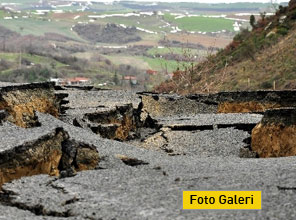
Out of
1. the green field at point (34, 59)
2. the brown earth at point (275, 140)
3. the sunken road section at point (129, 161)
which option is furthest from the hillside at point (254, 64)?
the green field at point (34, 59)

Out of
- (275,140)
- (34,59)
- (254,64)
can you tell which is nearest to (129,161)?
(275,140)

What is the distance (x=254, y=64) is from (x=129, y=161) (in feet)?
139

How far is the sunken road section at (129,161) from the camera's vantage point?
8656 millimetres

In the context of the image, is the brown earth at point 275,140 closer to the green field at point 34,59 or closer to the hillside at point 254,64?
the hillside at point 254,64

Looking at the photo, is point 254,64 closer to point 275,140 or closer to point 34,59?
point 275,140

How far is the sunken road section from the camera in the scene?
8.66m

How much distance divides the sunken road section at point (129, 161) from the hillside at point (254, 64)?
74.9ft

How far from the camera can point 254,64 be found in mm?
53125

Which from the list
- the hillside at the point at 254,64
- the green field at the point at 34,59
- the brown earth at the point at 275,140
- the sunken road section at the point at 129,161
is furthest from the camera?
the green field at the point at 34,59

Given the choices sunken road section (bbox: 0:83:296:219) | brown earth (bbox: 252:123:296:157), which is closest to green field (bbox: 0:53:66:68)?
sunken road section (bbox: 0:83:296:219)

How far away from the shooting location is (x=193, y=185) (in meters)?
9.71

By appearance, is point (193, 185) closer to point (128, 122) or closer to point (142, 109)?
point (128, 122)

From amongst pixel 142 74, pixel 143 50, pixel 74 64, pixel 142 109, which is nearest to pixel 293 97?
pixel 142 109

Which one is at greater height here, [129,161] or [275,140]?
[129,161]
